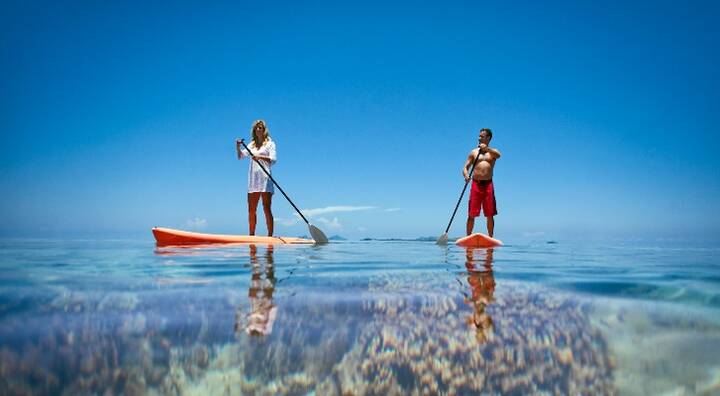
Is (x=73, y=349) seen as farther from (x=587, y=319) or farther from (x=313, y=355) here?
(x=587, y=319)

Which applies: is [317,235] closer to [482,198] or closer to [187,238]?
[187,238]

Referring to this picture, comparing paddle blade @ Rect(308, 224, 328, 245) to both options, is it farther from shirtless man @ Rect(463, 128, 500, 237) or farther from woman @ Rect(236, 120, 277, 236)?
shirtless man @ Rect(463, 128, 500, 237)

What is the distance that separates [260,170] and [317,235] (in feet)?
6.82

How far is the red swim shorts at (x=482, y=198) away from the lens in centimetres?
882

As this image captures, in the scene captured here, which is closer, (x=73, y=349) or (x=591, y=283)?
(x=73, y=349)

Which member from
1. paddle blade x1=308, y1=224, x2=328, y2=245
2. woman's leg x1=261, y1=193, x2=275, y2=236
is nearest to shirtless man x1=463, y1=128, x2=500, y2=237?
paddle blade x1=308, y1=224, x2=328, y2=245

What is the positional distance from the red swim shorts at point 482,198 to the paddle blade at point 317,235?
3390 millimetres

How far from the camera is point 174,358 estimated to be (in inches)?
51.0

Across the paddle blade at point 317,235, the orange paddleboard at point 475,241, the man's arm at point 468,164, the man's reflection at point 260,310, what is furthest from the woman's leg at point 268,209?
the man's reflection at point 260,310

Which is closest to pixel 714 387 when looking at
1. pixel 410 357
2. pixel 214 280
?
pixel 410 357

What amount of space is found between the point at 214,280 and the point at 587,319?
2203 millimetres

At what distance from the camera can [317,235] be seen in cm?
953

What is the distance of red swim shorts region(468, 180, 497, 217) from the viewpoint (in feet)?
28.9

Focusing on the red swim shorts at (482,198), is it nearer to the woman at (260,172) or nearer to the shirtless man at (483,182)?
the shirtless man at (483,182)
